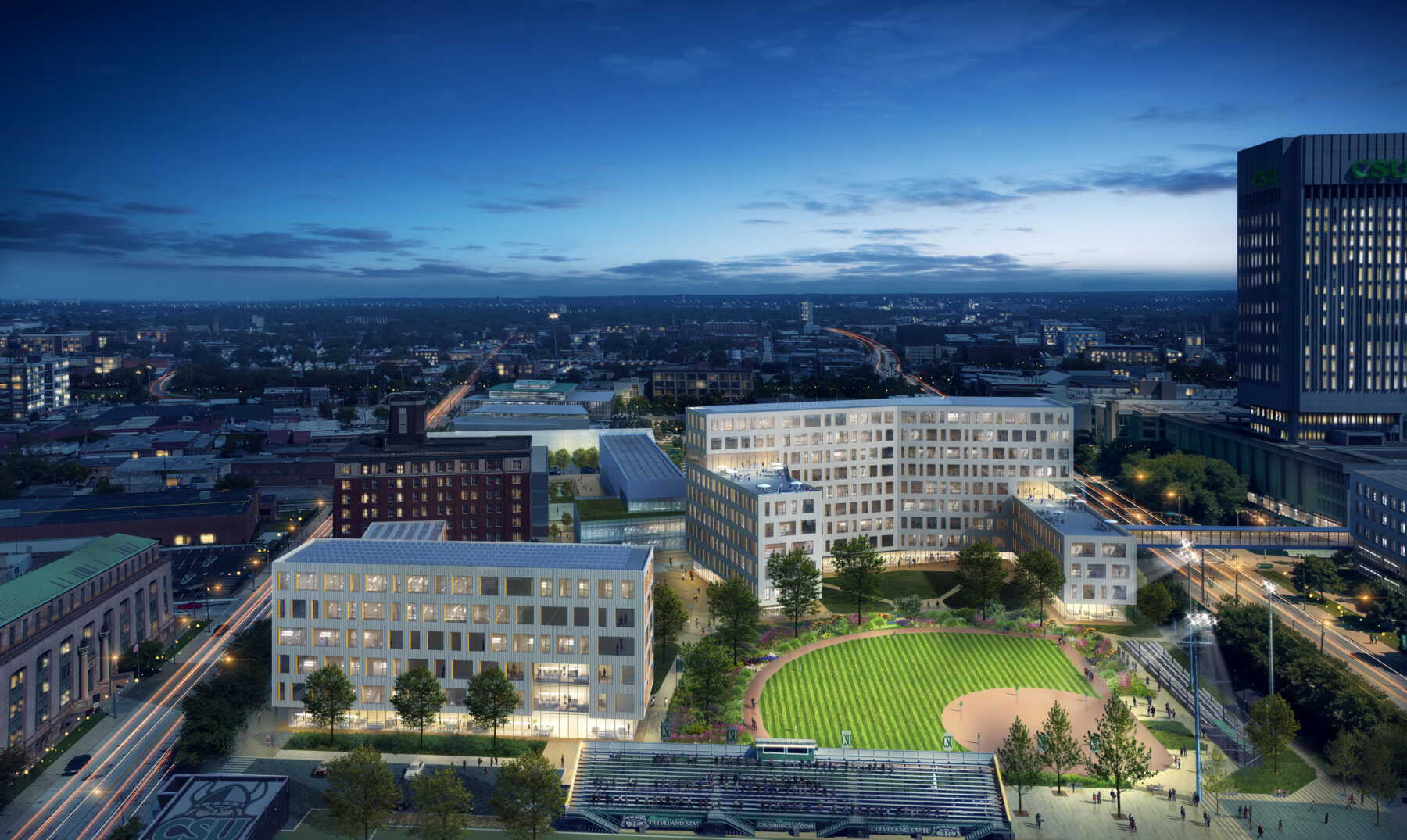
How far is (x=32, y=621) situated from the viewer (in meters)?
65.6

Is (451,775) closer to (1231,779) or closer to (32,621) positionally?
(32,621)

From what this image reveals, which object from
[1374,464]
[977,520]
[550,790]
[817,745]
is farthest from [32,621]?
[1374,464]

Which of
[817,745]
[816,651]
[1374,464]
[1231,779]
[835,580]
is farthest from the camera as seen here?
[1374,464]

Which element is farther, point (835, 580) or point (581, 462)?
point (581, 462)

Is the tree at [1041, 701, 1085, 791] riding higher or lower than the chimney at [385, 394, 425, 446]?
lower

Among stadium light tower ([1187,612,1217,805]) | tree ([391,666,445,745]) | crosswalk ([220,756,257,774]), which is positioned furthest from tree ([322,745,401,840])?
stadium light tower ([1187,612,1217,805])

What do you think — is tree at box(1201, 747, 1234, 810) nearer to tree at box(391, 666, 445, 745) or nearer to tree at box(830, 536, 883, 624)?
tree at box(830, 536, 883, 624)

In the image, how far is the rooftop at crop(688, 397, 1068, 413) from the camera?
349 ft

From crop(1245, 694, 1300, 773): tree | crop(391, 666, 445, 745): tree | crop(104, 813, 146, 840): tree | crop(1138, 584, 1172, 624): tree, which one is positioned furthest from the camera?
crop(1138, 584, 1172, 624): tree

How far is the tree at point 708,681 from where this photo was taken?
67125mm

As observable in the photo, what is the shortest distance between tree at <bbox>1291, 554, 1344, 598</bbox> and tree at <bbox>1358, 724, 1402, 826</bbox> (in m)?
38.4

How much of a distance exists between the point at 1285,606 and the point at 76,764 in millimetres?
97536

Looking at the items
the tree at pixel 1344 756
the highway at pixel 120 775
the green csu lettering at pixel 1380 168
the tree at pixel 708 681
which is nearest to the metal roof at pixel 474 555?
the tree at pixel 708 681

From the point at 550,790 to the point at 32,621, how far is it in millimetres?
40668
